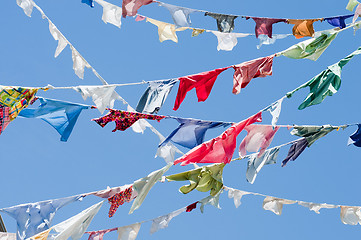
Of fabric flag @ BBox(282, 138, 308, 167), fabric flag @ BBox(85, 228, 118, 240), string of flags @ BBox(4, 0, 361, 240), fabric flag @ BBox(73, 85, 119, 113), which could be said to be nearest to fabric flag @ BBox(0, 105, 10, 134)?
string of flags @ BBox(4, 0, 361, 240)

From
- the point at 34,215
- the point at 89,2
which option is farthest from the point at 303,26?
the point at 34,215

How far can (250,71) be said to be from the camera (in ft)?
22.8

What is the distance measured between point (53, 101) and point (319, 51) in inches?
124

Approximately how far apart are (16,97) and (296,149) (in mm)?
3459

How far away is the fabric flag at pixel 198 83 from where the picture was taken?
674cm

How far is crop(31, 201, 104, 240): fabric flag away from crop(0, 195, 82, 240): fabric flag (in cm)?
47

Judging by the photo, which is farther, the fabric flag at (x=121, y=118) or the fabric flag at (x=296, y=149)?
the fabric flag at (x=296, y=149)

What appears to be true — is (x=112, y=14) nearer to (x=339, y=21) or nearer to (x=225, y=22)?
(x=225, y=22)

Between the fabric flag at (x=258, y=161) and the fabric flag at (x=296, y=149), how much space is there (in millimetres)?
170

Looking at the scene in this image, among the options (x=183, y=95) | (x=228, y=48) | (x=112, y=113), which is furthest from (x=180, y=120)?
(x=228, y=48)

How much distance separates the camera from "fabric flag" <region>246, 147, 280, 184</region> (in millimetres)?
7425

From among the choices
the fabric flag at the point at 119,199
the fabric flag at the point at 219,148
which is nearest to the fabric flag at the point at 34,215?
the fabric flag at the point at 119,199

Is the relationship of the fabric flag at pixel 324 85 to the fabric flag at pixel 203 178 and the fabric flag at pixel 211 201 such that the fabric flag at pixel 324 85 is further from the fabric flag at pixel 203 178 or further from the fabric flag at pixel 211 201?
the fabric flag at pixel 211 201

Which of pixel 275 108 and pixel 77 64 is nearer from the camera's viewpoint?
pixel 275 108
